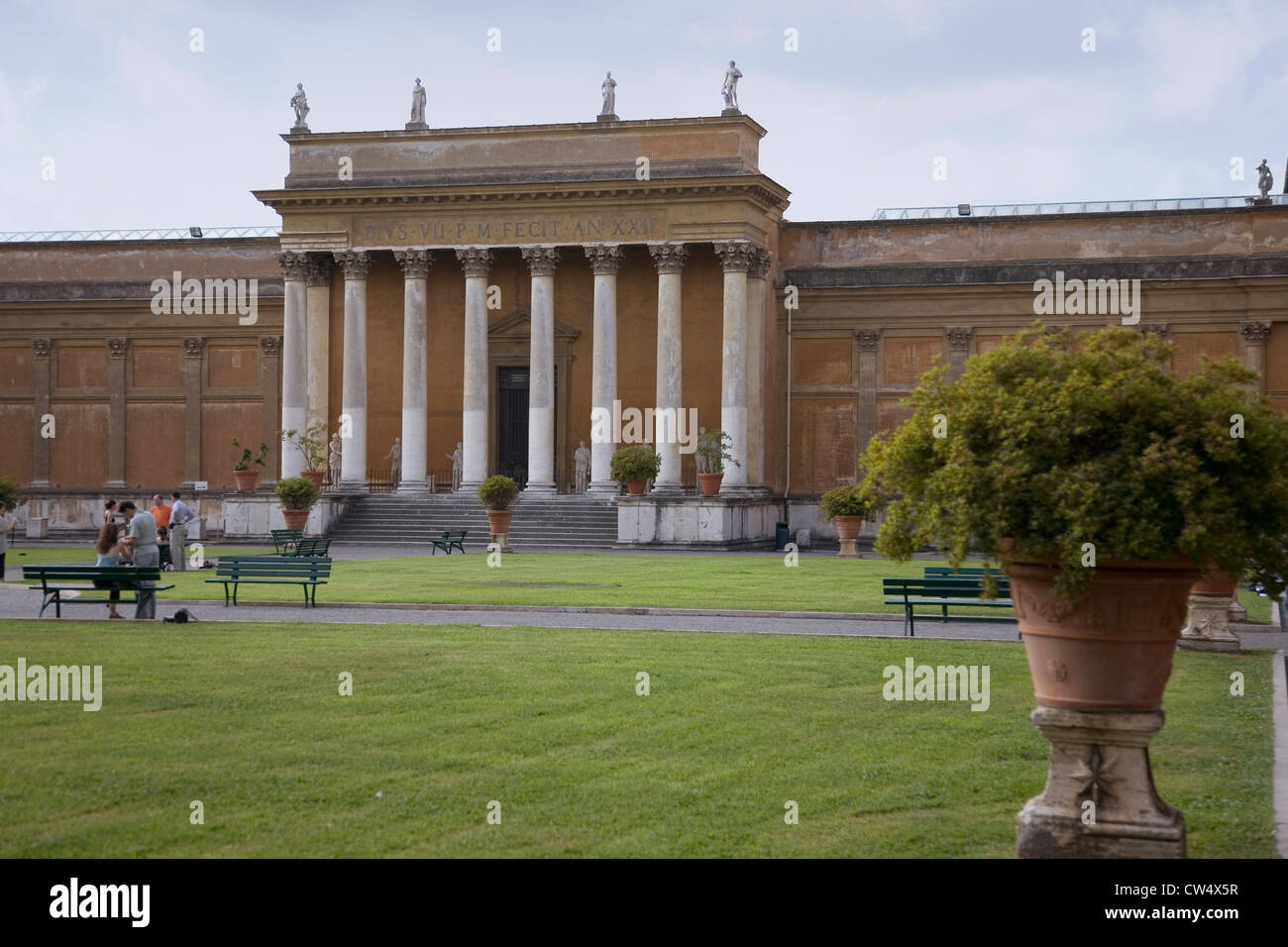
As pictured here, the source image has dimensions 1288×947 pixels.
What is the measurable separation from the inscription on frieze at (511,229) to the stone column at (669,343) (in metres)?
0.70

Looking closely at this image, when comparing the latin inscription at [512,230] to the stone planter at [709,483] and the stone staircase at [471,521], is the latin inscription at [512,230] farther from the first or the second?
the stone staircase at [471,521]

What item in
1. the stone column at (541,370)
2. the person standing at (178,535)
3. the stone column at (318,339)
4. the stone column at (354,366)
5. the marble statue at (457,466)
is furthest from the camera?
the marble statue at (457,466)

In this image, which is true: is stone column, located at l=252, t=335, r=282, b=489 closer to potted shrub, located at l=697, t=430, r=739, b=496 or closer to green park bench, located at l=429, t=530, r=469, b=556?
green park bench, located at l=429, t=530, r=469, b=556

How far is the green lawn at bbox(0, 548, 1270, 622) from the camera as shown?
23.8 metres

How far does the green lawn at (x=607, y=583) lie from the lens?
23781 millimetres

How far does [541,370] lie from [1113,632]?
37496mm

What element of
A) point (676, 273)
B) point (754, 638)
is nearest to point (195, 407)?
point (676, 273)

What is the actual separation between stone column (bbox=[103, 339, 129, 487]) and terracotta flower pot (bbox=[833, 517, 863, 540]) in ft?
83.5

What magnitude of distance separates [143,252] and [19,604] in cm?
3178

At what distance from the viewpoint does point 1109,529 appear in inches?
304

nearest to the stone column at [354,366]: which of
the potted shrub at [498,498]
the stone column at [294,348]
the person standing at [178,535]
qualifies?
the stone column at [294,348]

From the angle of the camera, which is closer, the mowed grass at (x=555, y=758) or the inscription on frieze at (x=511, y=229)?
the mowed grass at (x=555, y=758)
